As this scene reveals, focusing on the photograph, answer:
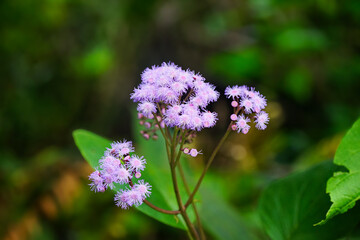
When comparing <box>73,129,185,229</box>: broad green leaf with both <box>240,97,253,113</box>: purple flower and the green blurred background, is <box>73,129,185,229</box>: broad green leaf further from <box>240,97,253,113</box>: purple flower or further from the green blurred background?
the green blurred background

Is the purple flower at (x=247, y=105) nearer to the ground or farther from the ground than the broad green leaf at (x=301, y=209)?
farther from the ground

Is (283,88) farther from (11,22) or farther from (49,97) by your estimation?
(11,22)

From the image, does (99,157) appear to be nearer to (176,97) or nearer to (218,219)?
(176,97)

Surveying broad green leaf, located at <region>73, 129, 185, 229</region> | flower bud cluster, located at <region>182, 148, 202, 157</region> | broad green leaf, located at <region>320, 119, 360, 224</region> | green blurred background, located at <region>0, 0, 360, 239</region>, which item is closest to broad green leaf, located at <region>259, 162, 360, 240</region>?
broad green leaf, located at <region>320, 119, 360, 224</region>

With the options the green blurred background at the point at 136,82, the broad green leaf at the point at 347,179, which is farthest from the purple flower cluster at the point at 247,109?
the green blurred background at the point at 136,82

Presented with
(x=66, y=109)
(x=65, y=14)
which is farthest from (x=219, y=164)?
(x=65, y=14)

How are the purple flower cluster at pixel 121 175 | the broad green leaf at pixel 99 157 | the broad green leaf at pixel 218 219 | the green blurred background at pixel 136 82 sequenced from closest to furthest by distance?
the purple flower cluster at pixel 121 175
the broad green leaf at pixel 99 157
the broad green leaf at pixel 218 219
the green blurred background at pixel 136 82

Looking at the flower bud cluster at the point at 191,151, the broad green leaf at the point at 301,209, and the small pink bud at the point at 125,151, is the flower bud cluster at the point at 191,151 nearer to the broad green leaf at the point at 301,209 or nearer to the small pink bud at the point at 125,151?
the small pink bud at the point at 125,151
